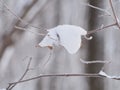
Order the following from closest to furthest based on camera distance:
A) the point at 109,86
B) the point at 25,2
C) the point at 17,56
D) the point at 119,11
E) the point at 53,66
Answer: the point at 119,11 < the point at 25,2 < the point at 109,86 < the point at 53,66 < the point at 17,56

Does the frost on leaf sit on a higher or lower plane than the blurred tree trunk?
lower

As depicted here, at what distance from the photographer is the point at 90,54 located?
3850 millimetres

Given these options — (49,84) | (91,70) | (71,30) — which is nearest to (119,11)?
(71,30)

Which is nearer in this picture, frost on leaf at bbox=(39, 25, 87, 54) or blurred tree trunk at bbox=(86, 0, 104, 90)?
frost on leaf at bbox=(39, 25, 87, 54)

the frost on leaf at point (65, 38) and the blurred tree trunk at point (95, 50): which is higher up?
the blurred tree trunk at point (95, 50)

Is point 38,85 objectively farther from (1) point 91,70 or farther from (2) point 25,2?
(2) point 25,2

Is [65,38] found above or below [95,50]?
below

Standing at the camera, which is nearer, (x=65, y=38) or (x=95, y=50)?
(x=65, y=38)

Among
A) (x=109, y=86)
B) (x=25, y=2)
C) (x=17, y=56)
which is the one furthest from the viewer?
(x=17, y=56)

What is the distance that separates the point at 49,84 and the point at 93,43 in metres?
2.51

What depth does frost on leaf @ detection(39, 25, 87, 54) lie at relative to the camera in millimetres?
1237

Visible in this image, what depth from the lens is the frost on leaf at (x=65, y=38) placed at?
4.06 ft

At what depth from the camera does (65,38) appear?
125 centimetres

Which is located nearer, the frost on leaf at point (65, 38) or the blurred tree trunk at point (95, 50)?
the frost on leaf at point (65, 38)
